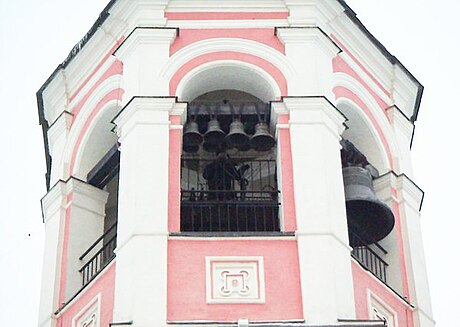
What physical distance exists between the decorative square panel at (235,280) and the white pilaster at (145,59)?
2.37 meters

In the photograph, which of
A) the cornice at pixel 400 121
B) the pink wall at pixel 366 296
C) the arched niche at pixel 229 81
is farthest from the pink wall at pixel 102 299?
the cornice at pixel 400 121

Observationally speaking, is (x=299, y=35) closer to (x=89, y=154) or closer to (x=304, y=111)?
(x=304, y=111)

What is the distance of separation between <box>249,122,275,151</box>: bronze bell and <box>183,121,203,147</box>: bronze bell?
59 centimetres

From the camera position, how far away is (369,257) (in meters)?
17.9

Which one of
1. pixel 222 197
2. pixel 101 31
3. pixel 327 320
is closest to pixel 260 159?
pixel 222 197

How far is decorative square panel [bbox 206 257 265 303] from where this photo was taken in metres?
15.8

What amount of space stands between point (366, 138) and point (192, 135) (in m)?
2.52

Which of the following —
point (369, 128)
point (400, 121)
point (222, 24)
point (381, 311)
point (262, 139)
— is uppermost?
point (222, 24)

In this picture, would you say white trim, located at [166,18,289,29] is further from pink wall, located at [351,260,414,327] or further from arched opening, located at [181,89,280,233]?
pink wall, located at [351,260,414,327]

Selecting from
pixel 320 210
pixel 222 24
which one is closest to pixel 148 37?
pixel 222 24

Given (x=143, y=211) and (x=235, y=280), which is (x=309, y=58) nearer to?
(x=143, y=211)

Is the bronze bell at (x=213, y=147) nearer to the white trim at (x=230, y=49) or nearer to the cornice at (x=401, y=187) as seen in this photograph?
the white trim at (x=230, y=49)

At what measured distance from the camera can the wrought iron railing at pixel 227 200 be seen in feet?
56.2

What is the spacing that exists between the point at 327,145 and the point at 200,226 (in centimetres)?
170
